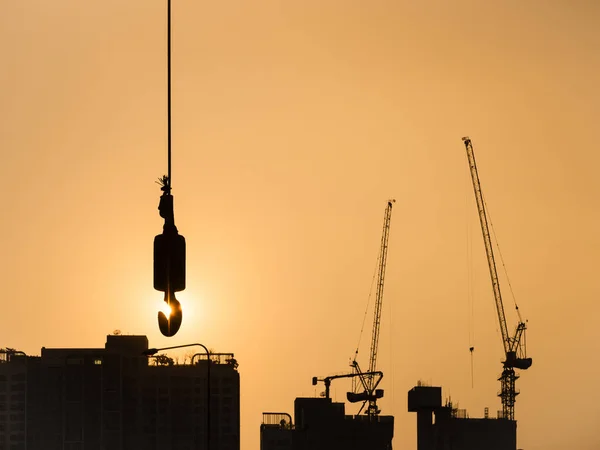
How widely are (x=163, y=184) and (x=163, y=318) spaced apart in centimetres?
85

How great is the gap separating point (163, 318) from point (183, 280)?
287mm

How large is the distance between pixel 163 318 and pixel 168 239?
0.50 m

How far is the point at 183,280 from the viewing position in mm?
10531

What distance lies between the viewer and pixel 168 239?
10.7 metres

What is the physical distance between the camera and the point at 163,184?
10617 millimetres

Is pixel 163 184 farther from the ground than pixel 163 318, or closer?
A: farther from the ground

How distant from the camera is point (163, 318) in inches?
418

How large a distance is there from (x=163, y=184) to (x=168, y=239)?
1.16 feet
